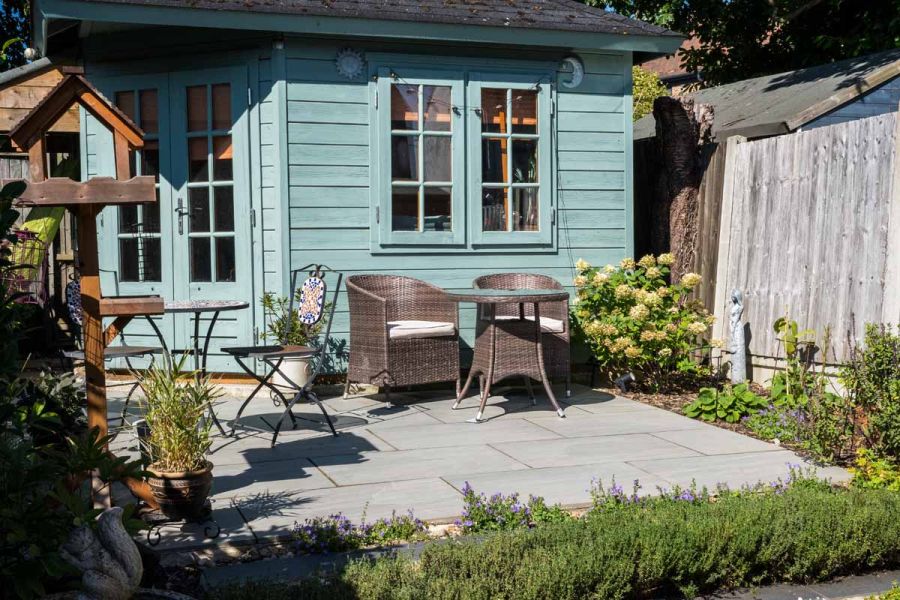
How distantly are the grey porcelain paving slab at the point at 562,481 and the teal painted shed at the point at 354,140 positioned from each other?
2.87 metres

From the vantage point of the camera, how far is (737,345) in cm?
722

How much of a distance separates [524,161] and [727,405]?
2.69 metres

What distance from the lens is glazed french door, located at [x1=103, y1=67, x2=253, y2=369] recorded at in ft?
24.3

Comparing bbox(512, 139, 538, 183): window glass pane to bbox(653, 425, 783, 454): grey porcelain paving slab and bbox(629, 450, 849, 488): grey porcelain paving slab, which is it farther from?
bbox(629, 450, 849, 488): grey porcelain paving slab

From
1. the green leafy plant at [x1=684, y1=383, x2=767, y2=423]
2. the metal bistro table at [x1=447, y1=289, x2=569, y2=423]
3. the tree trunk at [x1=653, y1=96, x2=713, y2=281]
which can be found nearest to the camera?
the green leafy plant at [x1=684, y1=383, x2=767, y2=423]

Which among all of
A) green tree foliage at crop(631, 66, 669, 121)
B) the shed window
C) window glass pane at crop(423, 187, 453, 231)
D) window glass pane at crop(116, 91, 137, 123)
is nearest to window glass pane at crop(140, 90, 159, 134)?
window glass pane at crop(116, 91, 137, 123)

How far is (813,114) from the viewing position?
9.28 metres

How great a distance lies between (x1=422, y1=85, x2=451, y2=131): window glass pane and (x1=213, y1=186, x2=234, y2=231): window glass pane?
160cm

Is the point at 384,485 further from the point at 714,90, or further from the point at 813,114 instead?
the point at 714,90

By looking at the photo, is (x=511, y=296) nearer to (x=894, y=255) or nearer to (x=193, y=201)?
(x=894, y=255)

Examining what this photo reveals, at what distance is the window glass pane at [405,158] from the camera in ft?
24.8

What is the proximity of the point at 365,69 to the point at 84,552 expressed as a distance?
5.31 m

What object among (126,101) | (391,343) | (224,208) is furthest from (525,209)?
(126,101)

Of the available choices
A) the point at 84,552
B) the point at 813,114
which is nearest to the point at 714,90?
the point at 813,114
